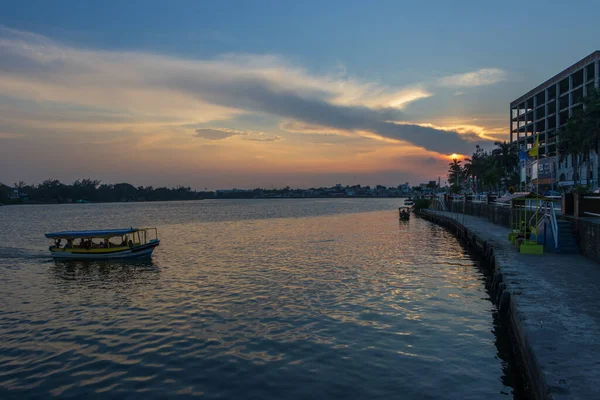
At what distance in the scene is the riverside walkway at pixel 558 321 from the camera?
8227 mm

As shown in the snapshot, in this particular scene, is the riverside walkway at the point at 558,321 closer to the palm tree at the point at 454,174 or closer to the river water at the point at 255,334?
the river water at the point at 255,334

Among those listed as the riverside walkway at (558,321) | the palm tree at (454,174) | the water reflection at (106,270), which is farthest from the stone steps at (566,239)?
the palm tree at (454,174)

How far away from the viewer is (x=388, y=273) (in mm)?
26844

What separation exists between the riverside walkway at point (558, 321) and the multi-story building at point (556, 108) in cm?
6008

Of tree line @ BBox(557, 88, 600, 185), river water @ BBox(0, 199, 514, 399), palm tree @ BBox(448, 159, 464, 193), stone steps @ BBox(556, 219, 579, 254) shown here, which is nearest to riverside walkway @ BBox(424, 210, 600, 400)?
river water @ BBox(0, 199, 514, 399)

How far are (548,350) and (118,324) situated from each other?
1468 cm

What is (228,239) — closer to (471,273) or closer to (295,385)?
(471,273)

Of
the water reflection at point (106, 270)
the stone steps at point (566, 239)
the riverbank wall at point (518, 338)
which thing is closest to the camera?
the riverbank wall at point (518, 338)

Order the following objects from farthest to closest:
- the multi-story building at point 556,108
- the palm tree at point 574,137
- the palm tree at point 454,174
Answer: the palm tree at point 454,174 → the multi-story building at point 556,108 → the palm tree at point 574,137

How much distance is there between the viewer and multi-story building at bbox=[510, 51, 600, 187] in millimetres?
78688

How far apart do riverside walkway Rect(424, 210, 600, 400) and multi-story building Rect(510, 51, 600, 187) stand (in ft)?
197

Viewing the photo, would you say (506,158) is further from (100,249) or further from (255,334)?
(255,334)

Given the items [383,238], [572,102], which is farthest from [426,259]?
[572,102]

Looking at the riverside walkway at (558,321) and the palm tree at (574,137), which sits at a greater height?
the palm tree at (574,137)
